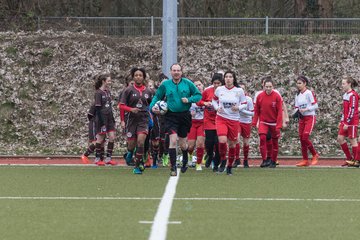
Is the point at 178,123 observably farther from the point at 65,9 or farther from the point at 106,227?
the point at 65,9

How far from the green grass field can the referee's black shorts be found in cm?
81

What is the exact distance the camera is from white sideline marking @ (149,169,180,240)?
868 cm

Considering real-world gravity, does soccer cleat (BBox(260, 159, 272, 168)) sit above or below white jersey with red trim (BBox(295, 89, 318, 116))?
below

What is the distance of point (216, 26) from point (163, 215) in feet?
72.4

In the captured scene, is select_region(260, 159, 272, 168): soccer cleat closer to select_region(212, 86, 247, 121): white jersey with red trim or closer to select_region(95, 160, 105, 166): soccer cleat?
select_region(212, 86, 247, 121): white jersey with red trim


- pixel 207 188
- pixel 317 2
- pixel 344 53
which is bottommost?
pixel 207 188

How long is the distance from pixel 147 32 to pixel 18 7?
5.88 m

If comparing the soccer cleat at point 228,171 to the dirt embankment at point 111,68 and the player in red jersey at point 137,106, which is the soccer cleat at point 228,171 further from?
the dirt embankment at point 111,68

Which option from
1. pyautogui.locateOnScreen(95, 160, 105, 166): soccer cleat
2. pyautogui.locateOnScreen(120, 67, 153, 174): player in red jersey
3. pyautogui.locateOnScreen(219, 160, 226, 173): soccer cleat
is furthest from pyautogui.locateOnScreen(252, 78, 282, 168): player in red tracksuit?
pyautogui.locateOnScreen(95, 160, 105, 166): soccer cleat

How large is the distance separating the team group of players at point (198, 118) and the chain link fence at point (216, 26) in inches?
491

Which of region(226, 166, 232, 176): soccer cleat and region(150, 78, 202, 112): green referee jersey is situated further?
region(226, 166, 232, 176): soccer cleat

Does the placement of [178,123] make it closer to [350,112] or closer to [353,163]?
[350,112]

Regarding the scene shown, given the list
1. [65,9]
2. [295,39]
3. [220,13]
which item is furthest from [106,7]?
[295,39]

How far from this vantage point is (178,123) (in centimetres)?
1603
